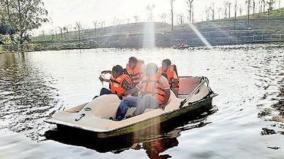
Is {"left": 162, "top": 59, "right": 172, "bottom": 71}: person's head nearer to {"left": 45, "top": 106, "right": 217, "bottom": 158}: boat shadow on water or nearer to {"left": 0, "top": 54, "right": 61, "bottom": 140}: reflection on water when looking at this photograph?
{"left": 45, "top": 106, "right": 217, "bottom": 158}: boat shadow on water

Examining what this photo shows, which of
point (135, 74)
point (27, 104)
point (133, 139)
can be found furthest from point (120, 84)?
point (27, 104)

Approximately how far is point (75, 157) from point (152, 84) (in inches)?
156

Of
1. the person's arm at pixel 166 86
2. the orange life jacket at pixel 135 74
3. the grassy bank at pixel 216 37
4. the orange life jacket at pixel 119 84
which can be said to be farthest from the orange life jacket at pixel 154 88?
the grassy bank at pixel 216 37

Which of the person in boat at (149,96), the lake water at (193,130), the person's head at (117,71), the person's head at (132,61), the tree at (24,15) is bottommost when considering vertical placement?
the lake water at (193,130)

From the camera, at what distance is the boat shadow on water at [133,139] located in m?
11.8

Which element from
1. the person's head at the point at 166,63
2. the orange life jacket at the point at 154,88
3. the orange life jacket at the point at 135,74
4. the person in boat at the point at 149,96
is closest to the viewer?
the person in boat at the point at 149,96

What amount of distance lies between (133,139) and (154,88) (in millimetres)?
2136

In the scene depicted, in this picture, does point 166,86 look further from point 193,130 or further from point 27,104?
point 27,104

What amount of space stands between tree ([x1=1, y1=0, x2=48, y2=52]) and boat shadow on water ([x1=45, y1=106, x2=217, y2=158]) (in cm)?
10138

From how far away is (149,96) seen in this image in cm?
1346

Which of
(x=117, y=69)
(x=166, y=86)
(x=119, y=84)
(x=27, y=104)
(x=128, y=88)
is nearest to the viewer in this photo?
(x=117, y=69)

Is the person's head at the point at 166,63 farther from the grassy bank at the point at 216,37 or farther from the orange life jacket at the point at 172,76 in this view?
the grassy bank at the point at 216,37

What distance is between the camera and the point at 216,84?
25.5 m

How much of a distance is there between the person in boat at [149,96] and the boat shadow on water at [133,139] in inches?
29.6
